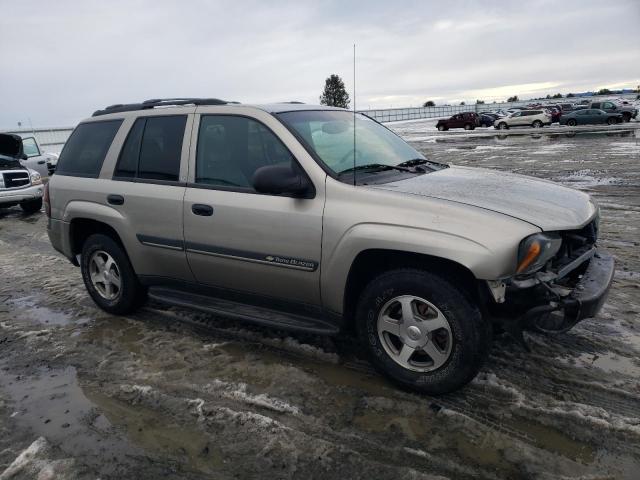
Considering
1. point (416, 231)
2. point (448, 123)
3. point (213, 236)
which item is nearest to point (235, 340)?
point (213, 236)

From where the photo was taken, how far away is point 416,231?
9.73ft

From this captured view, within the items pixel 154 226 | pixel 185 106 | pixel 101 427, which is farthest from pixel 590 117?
pixel 101 427

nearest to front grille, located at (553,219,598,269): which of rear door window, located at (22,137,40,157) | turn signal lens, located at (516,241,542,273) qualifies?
turn signal lens, located at (516,241,542,273)

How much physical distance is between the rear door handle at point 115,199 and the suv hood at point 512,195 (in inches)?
90.0

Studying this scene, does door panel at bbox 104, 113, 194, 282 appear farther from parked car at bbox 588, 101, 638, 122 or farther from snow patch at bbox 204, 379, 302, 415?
parked car at bbox 588, 101, 638, 122

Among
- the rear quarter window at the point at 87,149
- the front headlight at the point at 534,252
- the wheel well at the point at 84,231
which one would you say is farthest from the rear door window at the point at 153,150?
the front headlight at the point at 534,252

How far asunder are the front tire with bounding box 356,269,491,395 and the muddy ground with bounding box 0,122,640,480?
0.16 metres

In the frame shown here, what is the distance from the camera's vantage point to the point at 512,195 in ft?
10.9

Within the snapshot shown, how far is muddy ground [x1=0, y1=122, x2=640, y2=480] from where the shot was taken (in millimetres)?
2637

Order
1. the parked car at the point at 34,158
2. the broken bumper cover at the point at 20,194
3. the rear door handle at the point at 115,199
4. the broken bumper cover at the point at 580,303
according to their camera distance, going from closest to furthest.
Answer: the broken bumper cover at the point at 580,303 → the rear door handle at the point at 115,199 → the broken bumper cover at the point at 20,194 → the parked car at the point at 34,158

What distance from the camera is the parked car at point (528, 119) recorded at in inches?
1470

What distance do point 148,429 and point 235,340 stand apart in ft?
3.95

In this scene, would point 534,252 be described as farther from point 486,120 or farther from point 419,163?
point 486,120

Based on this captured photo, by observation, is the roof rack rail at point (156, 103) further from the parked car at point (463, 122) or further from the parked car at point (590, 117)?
the parked car at point (463, 122)
